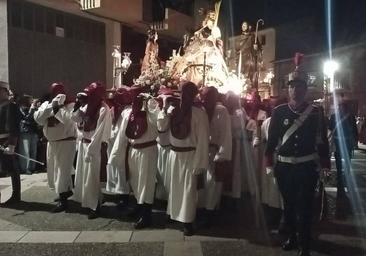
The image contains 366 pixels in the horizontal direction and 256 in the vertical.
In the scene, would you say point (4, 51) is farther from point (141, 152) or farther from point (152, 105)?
point (141, 152)

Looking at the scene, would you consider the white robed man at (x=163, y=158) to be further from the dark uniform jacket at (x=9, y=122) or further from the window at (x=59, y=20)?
the window at (x=59, y=20)

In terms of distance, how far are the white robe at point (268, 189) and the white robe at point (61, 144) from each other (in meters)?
3.14

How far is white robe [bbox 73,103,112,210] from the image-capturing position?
7.43 m

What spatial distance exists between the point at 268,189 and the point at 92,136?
285 cm

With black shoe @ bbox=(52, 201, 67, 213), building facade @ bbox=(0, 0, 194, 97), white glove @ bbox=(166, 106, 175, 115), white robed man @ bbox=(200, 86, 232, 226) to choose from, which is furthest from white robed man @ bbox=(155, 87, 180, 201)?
building facade @ bbox=(0, 0, 194, 97)

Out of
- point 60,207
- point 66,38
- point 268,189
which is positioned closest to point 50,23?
point 66,38

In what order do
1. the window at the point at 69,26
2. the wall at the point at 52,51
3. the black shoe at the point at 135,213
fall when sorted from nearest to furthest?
1. the black shoe at the point at 135,213
2. the wall at the point at 52,51
3. the window at the point at 69,26

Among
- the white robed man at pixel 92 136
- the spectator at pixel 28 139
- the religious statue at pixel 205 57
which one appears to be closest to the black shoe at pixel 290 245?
the white robed man at pixel 92 136

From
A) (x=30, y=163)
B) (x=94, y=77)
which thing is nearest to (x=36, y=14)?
(x=94, y=77)

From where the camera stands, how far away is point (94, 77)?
20.0m

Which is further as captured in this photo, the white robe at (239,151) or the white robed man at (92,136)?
the white robe at (239,151)

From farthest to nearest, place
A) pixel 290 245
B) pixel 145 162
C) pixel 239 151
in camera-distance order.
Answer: pixel 239 151 < pixel 145 162 < pixel 290 245

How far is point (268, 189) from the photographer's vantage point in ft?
24.6

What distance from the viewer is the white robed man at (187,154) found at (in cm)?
654
